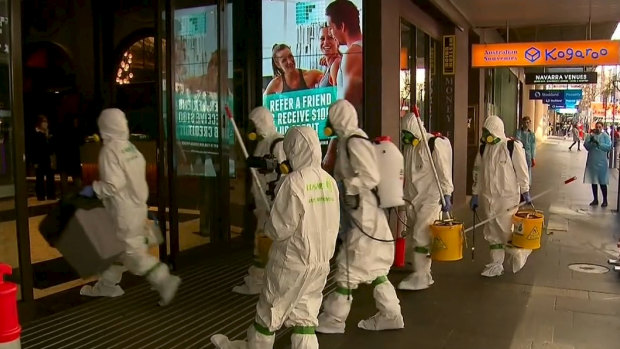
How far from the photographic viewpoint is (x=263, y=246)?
5641mm

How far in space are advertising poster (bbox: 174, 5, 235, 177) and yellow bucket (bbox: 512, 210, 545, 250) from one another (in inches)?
141

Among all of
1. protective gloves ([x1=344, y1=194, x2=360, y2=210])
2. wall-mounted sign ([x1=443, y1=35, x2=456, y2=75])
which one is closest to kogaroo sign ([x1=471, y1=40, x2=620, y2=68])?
wall-mounted sign ([x1=443, y1=35, x2=456, y2=75])

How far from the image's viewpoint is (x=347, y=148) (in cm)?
496

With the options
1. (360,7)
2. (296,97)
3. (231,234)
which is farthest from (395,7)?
(231,234)

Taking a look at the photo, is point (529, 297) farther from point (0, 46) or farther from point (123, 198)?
point (0, 46)

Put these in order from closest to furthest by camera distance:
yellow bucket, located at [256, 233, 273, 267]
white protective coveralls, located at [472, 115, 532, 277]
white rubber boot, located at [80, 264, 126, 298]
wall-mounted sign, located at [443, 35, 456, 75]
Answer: yellow bucket, located at [256, 233, 273, 267] → white rubber boot, located at [80, 264, 126, 298] → white protective coveralls, located at [472, 115, 532, 277] → wall-mounted sign, located at [443, 35, 456, 75]

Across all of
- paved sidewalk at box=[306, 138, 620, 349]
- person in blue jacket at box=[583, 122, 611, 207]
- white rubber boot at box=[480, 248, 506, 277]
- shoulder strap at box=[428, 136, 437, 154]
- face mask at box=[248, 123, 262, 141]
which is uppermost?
face mask at box=[248, 123, 262, 141]

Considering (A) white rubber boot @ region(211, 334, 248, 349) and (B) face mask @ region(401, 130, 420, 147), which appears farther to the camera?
(B) face mask @ region(401, 130, 420, 147)

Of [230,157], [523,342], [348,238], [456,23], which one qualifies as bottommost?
[523,342]

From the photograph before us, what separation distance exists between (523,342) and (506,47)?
301 inches

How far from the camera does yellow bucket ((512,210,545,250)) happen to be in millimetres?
6420

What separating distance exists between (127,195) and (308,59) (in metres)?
3.66

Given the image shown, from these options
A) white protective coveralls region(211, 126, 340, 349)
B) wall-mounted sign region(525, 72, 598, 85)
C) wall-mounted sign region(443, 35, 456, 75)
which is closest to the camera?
white protective coveralls region(211, 126, 340, 349)

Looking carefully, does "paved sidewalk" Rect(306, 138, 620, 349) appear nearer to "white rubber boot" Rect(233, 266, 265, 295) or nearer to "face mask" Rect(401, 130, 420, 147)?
"white rubber boot" Rect(233, 266, 265, 295)
